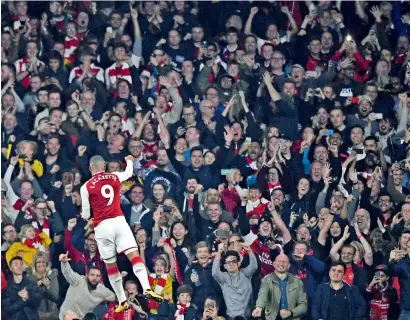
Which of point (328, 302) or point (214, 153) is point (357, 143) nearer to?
point (214, 153)

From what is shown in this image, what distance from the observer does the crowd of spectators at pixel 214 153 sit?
24188 millimetres

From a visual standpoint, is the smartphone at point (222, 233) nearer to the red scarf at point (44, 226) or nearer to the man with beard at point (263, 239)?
the man with beard at point (263, 239)

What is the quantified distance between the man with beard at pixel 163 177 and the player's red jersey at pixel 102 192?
5.52 meters

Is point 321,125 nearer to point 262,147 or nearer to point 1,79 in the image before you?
point 262,147

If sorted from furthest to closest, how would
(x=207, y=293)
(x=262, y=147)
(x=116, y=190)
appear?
1. (x=262, y=147)
2. (x=207, y=293)
3. (x=116, y=190)

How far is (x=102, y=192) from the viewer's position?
19.7m

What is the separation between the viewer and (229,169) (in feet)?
83.9

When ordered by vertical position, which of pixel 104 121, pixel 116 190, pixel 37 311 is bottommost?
pixel 37 311

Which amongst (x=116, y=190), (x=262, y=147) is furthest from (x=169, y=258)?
(x=116, y=190)

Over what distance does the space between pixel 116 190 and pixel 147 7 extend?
8194mm

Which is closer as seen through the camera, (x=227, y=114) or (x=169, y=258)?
(x=169, y=258)

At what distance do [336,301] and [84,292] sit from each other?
13.5 ft

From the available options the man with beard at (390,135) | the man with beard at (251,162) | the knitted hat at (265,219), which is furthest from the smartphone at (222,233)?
the man with beard at (390,135)

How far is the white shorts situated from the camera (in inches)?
786
